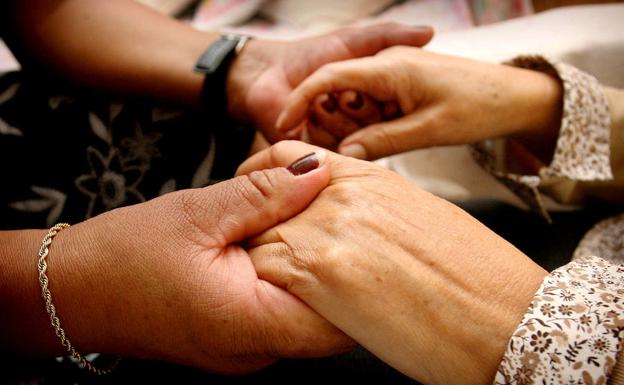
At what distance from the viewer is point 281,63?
1070mm

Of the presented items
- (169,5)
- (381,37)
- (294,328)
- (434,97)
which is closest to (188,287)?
(294,328)

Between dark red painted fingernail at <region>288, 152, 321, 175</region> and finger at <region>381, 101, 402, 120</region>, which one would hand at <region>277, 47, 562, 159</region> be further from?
dark red painted fingernail at <region>288, 152, 321, 175</region>

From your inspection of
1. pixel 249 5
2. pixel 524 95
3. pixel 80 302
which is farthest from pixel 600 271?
pixel 249 5

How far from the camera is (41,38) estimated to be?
1053 mm

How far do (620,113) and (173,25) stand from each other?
108cm

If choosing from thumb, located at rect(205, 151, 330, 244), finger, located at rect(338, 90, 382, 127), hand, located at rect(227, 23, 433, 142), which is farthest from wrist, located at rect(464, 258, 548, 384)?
hand, located at rect(227, 23, 433, 142)

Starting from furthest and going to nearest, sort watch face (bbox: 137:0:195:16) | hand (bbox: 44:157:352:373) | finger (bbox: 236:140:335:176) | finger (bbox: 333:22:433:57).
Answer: watch face (bbox: 137:0:195:16), finger (bbox: 333:22:433:57), finger (bbox: 236:140:335:176), hand (bbox: 44:157:352:373)

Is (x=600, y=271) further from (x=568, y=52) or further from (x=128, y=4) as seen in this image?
(x=128, y=4)

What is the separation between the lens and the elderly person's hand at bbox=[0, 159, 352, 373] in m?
0.57

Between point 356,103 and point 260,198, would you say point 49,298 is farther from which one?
point 356,103

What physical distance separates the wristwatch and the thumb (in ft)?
1.60

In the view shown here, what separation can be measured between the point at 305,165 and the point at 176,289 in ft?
0.82

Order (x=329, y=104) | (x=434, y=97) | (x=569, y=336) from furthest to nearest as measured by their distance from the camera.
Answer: (x=329, y=104) → (x=434, y=97) → (x=569, y=336)

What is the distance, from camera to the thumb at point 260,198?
24.0 inches
